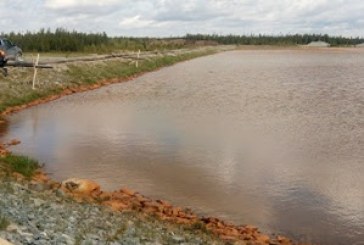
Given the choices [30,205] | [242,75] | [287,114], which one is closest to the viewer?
[30,205]

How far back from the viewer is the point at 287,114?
25.1m

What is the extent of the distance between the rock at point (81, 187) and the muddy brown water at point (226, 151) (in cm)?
105

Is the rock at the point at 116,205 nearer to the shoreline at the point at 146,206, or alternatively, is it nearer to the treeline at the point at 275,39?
the shoreline at the point at 146,206

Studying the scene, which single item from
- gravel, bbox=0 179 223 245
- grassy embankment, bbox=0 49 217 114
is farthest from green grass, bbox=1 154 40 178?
grassy embankment, bbox=0 49 217 114

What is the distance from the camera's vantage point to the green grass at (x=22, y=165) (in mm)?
13594

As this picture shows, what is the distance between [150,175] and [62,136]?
6.44m

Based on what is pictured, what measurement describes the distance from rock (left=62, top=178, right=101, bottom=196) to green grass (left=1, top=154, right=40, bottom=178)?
5.52ft

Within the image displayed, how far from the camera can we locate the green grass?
1359 centimetres

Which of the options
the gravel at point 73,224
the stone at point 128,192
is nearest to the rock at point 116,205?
the gravel at point 73,224

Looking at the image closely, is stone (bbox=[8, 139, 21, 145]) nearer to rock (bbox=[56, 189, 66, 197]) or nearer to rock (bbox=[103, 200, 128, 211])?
rock (bbox=[56, 189, 66, 197])

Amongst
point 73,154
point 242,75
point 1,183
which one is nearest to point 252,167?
point 73,154

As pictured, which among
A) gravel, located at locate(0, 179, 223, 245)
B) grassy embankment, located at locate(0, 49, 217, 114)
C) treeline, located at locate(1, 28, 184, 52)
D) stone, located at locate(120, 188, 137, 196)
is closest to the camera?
gravel, located at locate(0, 179, 223, 245)

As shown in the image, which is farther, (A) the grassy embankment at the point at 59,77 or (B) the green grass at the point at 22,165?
(A) the grassy embankment at the point at 59,77

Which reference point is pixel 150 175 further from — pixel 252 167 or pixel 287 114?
pixel 287 114
